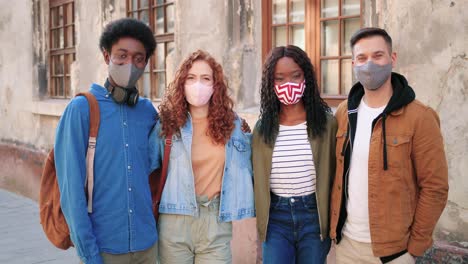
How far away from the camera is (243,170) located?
3230 millimetres

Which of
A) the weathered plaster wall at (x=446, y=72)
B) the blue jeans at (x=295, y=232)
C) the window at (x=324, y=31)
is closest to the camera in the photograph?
the blue jeans at (x=295, y=232)

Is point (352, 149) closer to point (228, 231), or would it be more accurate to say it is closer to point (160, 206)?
point (228, 231)

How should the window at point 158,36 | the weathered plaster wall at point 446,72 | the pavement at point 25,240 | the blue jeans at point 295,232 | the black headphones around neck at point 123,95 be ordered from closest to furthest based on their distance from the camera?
the black headphones around neck at point 123,95
the blue jeans at point 295,232
the weathered plaster wall at point 446,72
the pavement at point 25,240
the window at point 158,36

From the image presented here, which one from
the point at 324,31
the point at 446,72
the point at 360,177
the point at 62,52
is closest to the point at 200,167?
the point at 360,177

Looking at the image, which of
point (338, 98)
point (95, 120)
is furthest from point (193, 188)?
point (338, 98)

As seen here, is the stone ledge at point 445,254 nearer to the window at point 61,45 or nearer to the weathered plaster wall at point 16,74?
the window at point 61,45

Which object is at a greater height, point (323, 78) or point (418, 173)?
point (323, 78)

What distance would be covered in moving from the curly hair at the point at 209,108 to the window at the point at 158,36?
4095 mm

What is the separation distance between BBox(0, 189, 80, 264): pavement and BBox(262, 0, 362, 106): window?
10.6ft

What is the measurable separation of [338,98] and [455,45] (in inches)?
54.0

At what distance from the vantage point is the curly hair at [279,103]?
3209mm

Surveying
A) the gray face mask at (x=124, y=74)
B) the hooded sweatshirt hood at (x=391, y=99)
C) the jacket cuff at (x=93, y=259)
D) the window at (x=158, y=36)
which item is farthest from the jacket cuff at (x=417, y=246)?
the window at (x=158, y=36)

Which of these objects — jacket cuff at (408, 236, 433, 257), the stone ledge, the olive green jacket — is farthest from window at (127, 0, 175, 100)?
jacket cuff at (408, 236, 433, 257)

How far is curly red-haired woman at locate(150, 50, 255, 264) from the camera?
3100 mm
